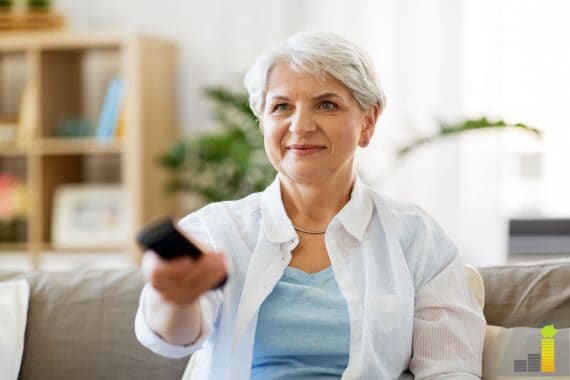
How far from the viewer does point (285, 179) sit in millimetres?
1992

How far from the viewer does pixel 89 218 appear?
4535 mm

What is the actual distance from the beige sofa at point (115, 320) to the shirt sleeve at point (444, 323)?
0.63 feet

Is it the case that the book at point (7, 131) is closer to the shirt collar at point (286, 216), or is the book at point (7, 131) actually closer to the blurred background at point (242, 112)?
the blurred background at point (242, 112)

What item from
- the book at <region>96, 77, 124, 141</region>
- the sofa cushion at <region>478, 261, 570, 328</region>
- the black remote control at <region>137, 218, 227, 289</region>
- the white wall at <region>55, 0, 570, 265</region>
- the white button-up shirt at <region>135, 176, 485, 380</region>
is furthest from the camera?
the book at <region>96, 77, 124, 141</region>

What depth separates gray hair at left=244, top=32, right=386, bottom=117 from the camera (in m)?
1.86

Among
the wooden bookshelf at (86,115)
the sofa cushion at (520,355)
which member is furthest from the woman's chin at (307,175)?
the wooden bookshelf at (86,115)

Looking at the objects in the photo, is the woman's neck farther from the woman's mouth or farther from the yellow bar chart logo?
the yellow bar chart logo

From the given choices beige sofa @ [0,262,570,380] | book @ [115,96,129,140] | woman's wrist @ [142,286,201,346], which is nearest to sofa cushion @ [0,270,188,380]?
beige sofa @ [0,262,570,380]

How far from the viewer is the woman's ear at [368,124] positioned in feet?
6.54

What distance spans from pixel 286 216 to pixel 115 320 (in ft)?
1.60

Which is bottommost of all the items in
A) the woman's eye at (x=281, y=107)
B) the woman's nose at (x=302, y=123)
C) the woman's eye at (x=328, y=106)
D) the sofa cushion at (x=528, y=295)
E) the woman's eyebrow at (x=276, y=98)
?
the sofa cushion at (x=528, y=295)

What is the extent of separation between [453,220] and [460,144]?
335mm

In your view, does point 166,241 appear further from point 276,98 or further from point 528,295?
point 528,295

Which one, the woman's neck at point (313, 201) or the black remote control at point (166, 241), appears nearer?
the black remote control at point (166, 241)
